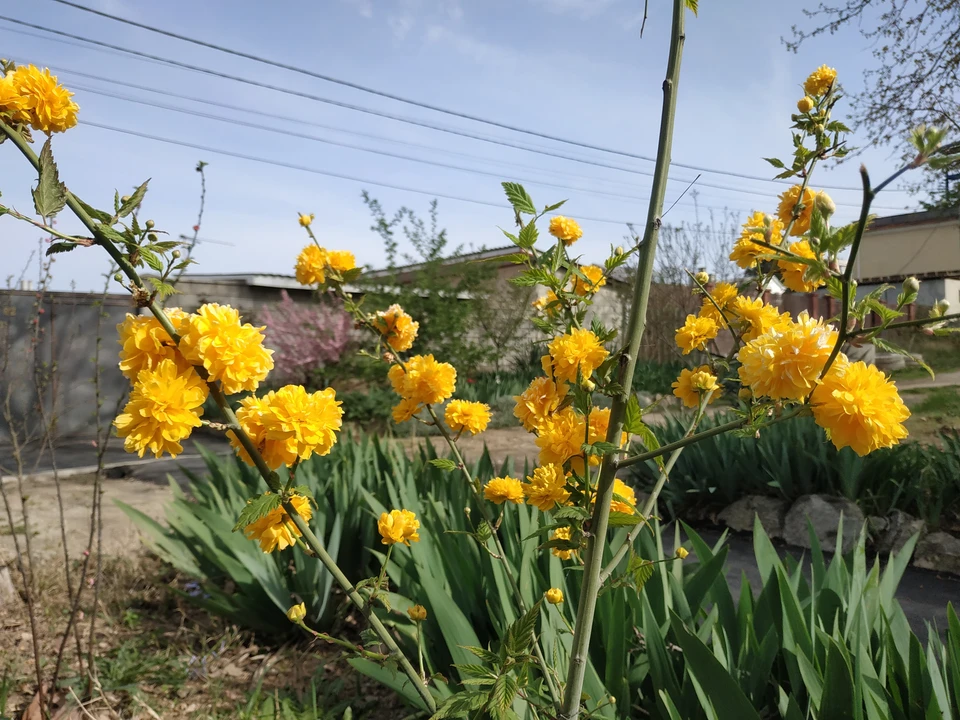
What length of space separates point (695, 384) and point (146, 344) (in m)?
0.93

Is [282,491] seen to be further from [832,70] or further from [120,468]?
[120,468]

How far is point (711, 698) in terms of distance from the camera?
3.82 ft

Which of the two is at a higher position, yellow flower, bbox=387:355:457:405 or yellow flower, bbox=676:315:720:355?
yellow flower, bbox=676:315:720:355

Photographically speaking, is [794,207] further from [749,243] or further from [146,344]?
[146,344]

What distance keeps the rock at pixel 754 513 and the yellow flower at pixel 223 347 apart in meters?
3.44

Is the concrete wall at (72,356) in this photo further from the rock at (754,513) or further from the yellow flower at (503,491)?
the yellow flower at (503,491)

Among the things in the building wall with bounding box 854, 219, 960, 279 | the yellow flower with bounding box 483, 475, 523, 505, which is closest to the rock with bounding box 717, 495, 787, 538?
the yellow flower with bounding box 483, 475, 523, 505

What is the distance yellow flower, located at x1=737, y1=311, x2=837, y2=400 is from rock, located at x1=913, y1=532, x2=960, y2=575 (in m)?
3.11

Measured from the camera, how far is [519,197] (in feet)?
3.54

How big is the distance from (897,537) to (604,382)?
10.5 ft

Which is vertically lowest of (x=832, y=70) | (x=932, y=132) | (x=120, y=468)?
(x=120, y=468)

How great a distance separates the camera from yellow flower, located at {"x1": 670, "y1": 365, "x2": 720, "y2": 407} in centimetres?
114

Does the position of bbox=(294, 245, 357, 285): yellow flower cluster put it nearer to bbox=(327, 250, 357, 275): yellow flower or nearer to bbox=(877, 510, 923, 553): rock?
bbox=(327, 250, 357, 275): yellow flower

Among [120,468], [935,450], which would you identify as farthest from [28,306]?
[935,450]
